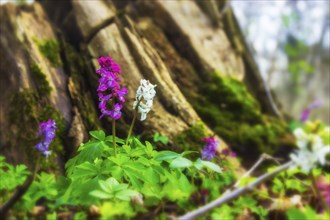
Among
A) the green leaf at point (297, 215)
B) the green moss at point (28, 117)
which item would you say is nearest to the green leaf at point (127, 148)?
the green leaf at point (297, 215)

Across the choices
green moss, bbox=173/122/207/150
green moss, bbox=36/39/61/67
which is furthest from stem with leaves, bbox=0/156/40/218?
green moss, bbox=36/39/61/67

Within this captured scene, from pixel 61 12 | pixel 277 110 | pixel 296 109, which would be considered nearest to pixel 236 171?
pixel 277 110

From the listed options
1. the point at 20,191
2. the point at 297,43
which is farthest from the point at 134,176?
the point at 297,43

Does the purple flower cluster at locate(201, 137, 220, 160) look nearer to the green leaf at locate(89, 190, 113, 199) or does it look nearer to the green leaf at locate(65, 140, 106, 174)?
the green leaf at locate(65, 140, 106, 174)

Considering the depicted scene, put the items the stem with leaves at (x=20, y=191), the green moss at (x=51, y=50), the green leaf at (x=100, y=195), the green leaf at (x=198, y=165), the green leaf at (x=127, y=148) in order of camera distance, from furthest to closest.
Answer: the green moss at (x=51, y=50), the green leaf at (x=127, y=148), the stem with leaves at (x=20, y=191), the green leaf at (x=198, y=165), the green leaf at (x=100, y=195)

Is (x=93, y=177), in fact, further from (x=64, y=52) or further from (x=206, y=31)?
(x=206, y=31)

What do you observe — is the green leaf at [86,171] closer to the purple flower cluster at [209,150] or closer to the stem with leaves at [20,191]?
the stem with leaves at [20,191]
